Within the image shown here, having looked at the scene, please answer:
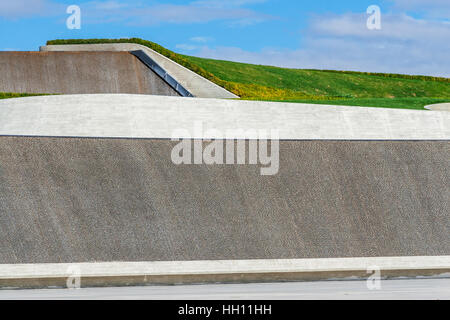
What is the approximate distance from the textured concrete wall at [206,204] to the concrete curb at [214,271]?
345 mm

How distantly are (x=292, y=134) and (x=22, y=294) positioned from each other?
11.5 m

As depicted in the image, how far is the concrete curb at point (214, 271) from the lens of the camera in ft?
63.1

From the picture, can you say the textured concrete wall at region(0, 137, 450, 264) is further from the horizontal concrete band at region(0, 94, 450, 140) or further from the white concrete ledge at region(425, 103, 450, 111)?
the white concrete ledge at region(425, 103, 450, 111)

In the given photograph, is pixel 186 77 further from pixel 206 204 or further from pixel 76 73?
pixel 206 204

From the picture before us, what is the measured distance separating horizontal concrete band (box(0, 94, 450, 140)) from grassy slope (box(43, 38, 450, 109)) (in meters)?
13.3

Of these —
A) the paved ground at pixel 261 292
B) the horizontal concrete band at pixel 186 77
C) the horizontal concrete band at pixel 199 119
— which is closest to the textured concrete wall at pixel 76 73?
the horizontal concrete band at pixel 186 77

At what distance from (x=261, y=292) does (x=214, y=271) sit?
225 centimetres

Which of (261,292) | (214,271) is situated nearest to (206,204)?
(214,271)

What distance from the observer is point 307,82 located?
5488 centimetres

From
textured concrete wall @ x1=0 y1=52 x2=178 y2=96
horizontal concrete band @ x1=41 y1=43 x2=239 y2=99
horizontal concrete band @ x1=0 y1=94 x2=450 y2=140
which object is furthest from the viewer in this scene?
textured concrete wall @ x1=0 y1=52 x2=178 y2=96

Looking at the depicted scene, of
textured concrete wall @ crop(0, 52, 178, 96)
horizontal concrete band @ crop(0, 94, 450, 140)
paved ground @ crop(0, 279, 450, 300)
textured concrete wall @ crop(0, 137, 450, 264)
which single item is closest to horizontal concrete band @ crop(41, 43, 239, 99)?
textured concrete wall @ crop(0, 52, 178, 96)

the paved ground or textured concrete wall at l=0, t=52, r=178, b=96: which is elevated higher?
textured concrete wall at l=0, t=52, r=178, b=96

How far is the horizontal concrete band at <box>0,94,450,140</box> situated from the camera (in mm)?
24500

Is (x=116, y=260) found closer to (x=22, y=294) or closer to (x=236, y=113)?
(x=22, y=294)
